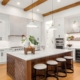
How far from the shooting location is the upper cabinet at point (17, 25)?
5.30 m

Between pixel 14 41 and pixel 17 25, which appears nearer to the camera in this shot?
pixel 17 25

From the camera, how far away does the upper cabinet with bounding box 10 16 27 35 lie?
5.30 metres

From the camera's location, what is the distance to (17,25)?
5.50 metres

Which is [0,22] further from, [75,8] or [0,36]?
[75,8]

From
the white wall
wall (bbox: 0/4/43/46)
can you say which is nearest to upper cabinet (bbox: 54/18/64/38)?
the white wall

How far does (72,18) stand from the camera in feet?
20.7

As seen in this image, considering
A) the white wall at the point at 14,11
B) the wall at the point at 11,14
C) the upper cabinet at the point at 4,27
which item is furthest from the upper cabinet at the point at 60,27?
the upper cabinet at the point at 4,27

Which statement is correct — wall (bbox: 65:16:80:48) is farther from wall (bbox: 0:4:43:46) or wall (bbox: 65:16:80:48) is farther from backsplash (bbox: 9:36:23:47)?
backsplash (bbox: 9:36:23:47)

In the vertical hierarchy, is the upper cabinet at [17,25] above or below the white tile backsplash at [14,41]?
above

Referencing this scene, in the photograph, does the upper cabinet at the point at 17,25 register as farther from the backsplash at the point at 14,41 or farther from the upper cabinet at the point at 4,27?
the backsplash at the point at 14,41

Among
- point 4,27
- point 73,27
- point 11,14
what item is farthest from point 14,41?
point 73,27

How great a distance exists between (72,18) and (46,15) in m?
1.98

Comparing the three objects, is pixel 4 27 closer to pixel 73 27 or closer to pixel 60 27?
pixel 60 27

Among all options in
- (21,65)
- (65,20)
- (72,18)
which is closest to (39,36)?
(65,20)
